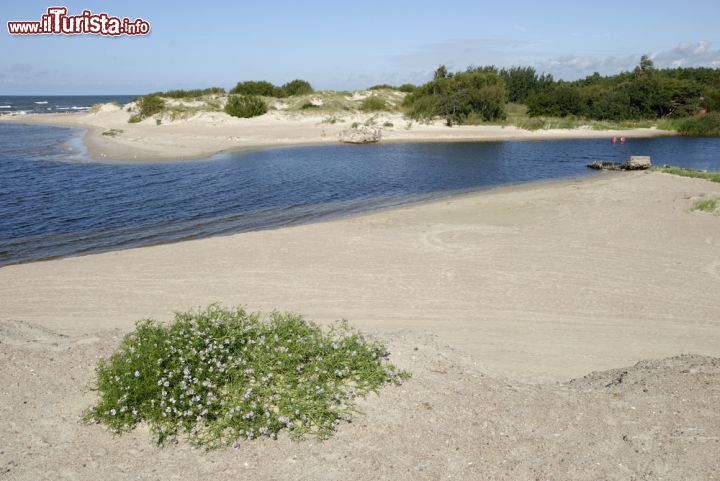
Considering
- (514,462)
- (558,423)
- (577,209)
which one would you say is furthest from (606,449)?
(577,209)

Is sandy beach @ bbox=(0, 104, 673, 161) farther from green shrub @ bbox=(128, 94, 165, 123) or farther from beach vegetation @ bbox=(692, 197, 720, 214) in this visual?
beach vegetation @ bbox=(692, 197, 720, 214)

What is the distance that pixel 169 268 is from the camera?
12562mm

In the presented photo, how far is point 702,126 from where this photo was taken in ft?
173

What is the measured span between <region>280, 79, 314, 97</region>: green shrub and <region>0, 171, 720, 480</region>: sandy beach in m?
57.6

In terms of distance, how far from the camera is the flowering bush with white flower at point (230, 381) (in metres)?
5.69

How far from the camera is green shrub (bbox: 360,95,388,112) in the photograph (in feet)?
197

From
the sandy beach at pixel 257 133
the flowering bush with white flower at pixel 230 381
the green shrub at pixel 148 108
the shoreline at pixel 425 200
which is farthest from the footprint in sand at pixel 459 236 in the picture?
the green shrub at pixel 148 108

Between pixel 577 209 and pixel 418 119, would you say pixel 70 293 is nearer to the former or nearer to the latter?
pixel 577 209

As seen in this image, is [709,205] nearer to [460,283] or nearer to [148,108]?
[460,283]

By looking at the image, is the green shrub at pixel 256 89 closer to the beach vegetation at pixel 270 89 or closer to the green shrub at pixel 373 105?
the beach vegetation at pixel 270 89

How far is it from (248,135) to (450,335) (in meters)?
41.5

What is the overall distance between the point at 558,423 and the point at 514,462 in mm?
956

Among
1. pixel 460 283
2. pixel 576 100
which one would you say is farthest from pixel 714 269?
pixel 576 100

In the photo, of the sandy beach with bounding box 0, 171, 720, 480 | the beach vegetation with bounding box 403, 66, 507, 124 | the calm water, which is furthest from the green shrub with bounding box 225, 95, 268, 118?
the sandy beach with bounding box 0, 171, 720, 480
